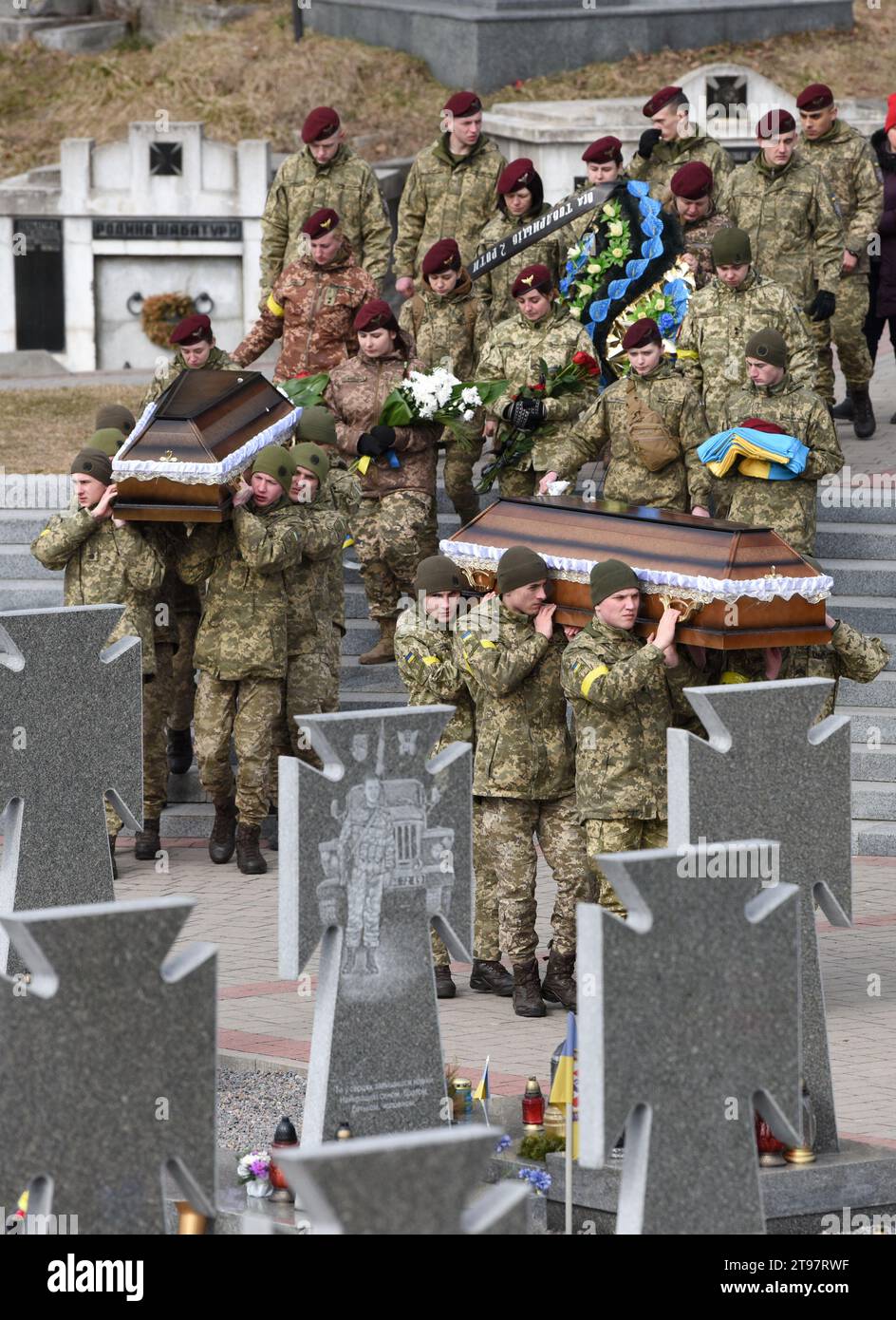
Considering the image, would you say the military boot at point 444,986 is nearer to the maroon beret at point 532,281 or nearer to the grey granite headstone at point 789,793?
the grey granite headstone at point 789,793

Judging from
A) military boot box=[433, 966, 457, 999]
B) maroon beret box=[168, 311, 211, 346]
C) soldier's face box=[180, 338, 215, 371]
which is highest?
maroon beret box=[168, 311, 211, 346]

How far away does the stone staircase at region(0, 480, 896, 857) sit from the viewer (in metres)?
12.5

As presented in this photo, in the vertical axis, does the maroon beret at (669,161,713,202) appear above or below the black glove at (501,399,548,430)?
above

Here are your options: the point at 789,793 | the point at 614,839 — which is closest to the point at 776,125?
the point at 614,839

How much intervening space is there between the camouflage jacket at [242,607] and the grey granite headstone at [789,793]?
414 centimetres

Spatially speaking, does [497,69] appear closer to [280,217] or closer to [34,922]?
[280,217]

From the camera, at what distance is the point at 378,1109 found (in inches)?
320

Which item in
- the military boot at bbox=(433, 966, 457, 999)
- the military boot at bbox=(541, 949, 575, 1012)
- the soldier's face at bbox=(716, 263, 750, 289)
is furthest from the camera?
the soldier's face at bbox=(716, 263, 750, 289)

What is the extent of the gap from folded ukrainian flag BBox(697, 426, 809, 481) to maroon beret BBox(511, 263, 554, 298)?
1.34 meters

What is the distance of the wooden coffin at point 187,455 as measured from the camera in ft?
38.6

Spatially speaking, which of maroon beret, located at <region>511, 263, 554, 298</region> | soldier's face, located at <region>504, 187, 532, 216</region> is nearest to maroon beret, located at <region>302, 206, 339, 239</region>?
soldier's face, located at <region>504, 187, 532, 216</region>

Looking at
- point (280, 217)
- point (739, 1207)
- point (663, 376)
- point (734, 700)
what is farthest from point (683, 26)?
point (739, 1207)

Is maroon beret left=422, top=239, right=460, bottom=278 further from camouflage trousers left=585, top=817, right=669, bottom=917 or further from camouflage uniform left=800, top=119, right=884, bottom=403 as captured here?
camouflage trousers left=585, top=817, right=669, bottom=917

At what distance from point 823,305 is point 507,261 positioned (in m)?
1.78
